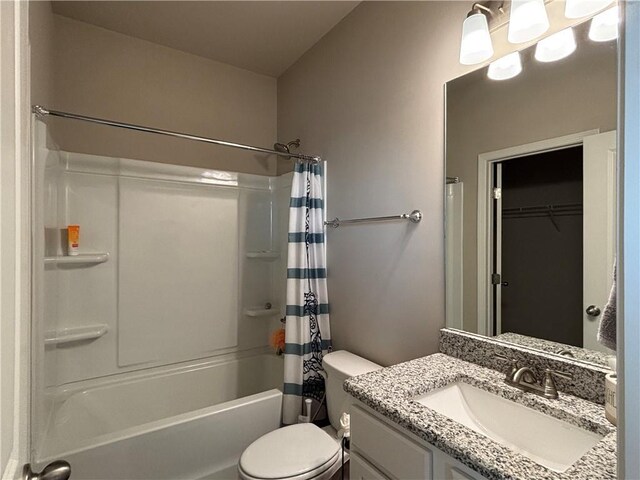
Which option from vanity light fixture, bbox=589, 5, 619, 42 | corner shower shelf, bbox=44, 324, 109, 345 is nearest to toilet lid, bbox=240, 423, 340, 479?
corner shower shelf, bbox=44, 324, 109, 345

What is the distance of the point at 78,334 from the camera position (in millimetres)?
1955

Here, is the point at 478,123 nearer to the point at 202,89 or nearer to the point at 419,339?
the point at 419,339

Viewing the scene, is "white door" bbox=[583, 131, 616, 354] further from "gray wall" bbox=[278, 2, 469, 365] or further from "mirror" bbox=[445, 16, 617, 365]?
"gray wall" bbox=[278, 2, 469, 365]

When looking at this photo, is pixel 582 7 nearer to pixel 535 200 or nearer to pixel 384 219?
pixel 535 200

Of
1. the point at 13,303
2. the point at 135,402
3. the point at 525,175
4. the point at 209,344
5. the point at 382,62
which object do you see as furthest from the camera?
the point at 209,344

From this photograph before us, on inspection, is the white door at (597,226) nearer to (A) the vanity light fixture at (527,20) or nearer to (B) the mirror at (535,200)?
(B) the mirror at (535,200)

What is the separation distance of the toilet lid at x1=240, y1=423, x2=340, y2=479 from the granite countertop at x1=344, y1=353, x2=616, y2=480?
0.52 meters

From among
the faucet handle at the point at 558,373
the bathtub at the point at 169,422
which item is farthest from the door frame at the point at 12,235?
the faucet handle at the point at 558,373

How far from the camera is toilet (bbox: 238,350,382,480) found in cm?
127

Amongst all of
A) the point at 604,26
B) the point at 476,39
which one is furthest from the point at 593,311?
the point at 476,39

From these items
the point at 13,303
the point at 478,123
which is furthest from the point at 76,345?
the point at 478,123

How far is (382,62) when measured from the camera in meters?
1.72

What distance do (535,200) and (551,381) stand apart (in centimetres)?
60

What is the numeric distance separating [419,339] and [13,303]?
4.70 ft
